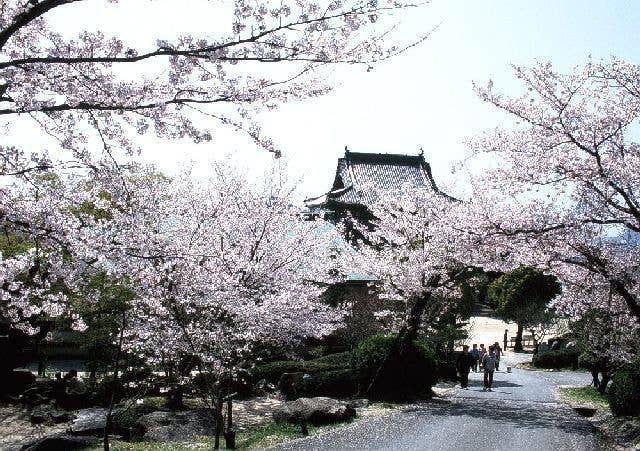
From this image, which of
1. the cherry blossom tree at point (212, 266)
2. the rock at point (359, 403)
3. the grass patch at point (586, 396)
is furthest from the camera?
the grass patch at point (586, 396)

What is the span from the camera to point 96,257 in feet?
19.0

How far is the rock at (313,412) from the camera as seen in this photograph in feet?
38.4

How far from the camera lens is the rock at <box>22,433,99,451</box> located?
34.1ft

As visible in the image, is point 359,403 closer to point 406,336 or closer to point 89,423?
point 406,336

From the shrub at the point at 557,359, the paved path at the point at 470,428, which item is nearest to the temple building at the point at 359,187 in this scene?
the paved path at the point at 470,428

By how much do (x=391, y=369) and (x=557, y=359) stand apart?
61.1ft

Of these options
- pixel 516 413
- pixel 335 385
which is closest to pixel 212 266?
pixel 335 385

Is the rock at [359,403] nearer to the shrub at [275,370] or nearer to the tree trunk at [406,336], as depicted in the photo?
the tree trunk at [406,336]

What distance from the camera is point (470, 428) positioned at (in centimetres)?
1129

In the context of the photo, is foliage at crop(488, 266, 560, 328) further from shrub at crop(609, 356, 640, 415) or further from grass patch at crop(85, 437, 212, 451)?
grass patch at crop(85, 437, 212, 451)

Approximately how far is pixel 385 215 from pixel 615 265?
10985mm

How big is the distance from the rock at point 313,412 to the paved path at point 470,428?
45cm

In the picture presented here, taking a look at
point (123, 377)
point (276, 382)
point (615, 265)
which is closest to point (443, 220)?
point (615, 265)

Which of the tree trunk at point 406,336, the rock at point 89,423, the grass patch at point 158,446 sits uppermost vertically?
the tree trunk at point 406,336
